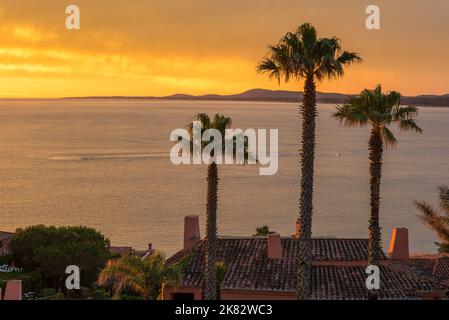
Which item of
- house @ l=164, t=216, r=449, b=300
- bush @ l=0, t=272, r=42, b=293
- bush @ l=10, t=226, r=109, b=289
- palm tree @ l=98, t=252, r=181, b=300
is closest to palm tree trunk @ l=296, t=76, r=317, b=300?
house @ l=164, t=216, r=449, b=300

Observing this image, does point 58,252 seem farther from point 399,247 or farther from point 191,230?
point 399,247

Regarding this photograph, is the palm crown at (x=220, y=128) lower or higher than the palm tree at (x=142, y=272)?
higher

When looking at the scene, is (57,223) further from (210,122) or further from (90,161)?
(210,122)

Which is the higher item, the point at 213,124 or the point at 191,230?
the point at 213,124

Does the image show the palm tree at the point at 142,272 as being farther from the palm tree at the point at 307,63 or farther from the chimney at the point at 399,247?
the chimney at the point at 399,247

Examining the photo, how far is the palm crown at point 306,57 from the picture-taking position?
21609 mm

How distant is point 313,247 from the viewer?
101ft

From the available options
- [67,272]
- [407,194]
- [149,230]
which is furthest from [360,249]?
[407,194]

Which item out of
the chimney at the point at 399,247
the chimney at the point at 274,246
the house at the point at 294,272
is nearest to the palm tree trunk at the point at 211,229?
the house at the point at 294,272

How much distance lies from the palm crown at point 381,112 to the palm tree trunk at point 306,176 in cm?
100

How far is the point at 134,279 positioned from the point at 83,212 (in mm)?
77676

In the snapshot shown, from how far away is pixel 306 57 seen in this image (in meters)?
Result: 21.8

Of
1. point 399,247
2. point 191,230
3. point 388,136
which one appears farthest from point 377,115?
point 191,230

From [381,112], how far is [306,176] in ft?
10.6
